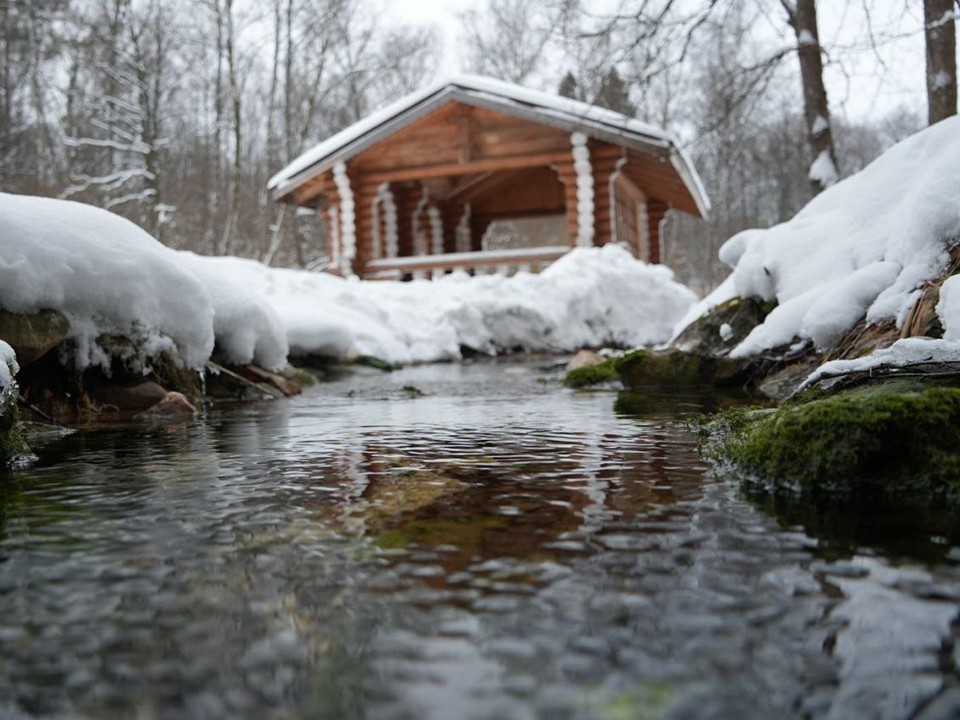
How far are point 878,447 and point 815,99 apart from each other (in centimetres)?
889

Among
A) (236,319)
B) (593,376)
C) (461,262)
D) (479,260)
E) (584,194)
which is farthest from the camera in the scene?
(461,262)

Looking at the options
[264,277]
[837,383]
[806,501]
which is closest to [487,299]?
[264,277]

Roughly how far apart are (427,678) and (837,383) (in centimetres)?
256

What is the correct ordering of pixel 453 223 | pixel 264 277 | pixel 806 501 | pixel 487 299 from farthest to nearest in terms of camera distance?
pixel 453 223 → pixel 487 299 → pixel 264 277 → pixel 806 501

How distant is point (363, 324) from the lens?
11344 mm

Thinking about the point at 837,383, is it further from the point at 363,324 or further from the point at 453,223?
the point at 453,223

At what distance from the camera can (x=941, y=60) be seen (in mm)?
8141

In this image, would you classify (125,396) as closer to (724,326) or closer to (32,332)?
(32,332)

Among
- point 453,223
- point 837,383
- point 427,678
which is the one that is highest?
point 453,223

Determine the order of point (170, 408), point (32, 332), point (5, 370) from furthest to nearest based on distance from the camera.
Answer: point (170, 408) < point (32, 332) < point (5, 370)

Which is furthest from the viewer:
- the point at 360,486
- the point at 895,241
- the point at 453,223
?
the point at 453,223

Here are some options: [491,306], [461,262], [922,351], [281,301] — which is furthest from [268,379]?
[461,262]

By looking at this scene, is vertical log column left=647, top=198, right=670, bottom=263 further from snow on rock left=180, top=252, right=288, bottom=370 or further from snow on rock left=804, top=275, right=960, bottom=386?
snow on rock left=804, top=275, right=960, bottom=386

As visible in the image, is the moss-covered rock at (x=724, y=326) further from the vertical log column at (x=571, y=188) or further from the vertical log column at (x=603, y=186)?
the vertical log column at (x=571, y=188)
